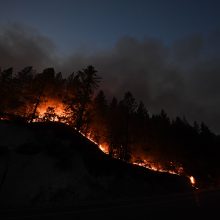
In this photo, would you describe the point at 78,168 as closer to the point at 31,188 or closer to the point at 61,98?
the point at 31,188

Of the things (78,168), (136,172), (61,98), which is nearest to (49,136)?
(78,168)

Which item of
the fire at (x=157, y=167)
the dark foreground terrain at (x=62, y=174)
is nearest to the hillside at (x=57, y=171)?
the dark foreground terrain at (x=62, y=174)

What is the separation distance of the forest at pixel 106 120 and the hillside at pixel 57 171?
5331 mm

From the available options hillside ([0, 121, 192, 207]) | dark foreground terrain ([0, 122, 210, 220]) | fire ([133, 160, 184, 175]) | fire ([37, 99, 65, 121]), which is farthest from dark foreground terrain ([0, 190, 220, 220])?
fire ([133, 160, 184, 175])

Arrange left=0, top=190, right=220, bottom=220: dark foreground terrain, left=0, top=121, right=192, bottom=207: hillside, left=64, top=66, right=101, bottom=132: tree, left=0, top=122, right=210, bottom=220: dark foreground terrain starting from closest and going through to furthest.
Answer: left=0, top=190, right=220, bottom=220: dark foreground terrain → left=0, top=122, right=210, bottom=220: dark foreground terrain → left=0, top=121, right=192, bottom=207: hillside → left=64, top=66, right=101, bottom=132: tree

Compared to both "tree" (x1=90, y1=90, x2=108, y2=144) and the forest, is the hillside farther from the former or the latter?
"tree" (x1=90, y1=90, x2=108, y2=144)

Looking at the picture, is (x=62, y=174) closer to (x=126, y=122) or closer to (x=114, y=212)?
(x=114, y=212)

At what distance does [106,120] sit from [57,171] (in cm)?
2940

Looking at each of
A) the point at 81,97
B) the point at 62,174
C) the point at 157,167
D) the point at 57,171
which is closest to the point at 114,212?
the point at 62,174

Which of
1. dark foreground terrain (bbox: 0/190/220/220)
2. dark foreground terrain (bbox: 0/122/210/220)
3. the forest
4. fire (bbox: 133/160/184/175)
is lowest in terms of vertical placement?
dark foreground terrain (bbox: 0/190/220/220)

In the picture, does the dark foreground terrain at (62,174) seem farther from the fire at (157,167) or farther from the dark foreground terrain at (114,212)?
the fire at (157,167)

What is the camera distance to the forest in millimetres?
49094

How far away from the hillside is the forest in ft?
17.5

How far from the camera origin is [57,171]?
31094mm
